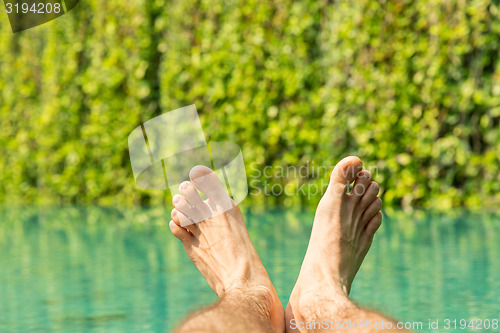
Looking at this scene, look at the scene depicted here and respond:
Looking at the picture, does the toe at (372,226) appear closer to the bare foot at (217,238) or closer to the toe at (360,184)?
the toe at (360,184)

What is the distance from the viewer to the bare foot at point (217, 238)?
213 centimetres

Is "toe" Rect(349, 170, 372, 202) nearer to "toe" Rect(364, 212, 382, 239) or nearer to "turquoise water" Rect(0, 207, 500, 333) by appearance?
"toe" Rect(364, 212, 382, 239)

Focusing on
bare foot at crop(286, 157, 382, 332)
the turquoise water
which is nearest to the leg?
bare foot at crop(286, 157, 382, 332)

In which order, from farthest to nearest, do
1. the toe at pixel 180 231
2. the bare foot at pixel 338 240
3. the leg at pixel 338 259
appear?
1. the toe at pixel 180 231
2. the bare foot at pixel 338 240
3. the leg at pixel 338 259

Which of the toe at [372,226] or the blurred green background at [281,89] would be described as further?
the blurred green background at [281,89]

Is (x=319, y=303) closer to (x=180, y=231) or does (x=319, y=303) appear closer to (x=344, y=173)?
(x=344, y=173)

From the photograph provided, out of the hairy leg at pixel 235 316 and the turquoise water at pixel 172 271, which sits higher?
the hairy leg at pixel 235 316

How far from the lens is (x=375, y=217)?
2520 mm

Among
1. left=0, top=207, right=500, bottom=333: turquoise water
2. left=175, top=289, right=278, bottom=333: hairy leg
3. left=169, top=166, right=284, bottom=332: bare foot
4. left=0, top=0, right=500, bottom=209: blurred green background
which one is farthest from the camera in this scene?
left=0, top=0, right=500, bottom=209: blurred green background

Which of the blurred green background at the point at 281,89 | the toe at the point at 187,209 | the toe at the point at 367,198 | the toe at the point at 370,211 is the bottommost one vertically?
the toe at the point at 370,211

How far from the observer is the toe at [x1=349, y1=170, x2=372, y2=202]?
7.87ft

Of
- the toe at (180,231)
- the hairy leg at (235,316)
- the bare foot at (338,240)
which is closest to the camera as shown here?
the hairy leg at (235,316)

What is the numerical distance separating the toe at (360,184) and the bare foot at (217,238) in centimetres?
40

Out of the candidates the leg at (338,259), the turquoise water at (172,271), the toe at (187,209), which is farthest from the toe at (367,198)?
the toe at (187,209)
